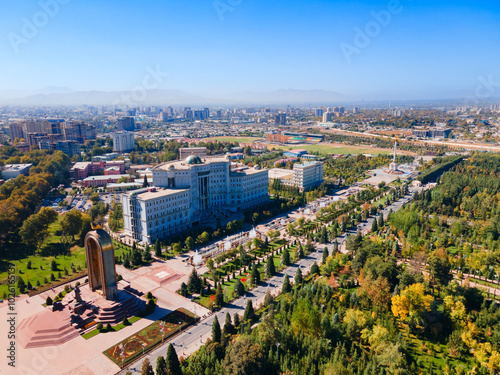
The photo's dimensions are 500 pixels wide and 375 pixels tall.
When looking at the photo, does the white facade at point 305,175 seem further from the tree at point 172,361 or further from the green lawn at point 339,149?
the tree at point 172,361

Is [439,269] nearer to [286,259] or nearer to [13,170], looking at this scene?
[286,259]

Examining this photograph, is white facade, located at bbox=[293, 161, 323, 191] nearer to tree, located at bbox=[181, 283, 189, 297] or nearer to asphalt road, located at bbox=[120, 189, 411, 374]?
asphalt road, located at bbox=[120, 189, 411, 374]

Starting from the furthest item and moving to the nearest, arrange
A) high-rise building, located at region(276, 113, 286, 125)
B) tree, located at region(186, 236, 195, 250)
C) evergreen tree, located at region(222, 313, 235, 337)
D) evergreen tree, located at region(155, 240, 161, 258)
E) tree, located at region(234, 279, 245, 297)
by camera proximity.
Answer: high-rise building, located at region(276, 113, 286, 125) → tree, located at region(186, 236, 195, 250) → evergreen tree, located at region(155, 240, 161, 258) → tree, located at region(234, 279, 245, 297) → evergreen tree, located at region(222, 313, 235, 337)

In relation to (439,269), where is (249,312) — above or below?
below

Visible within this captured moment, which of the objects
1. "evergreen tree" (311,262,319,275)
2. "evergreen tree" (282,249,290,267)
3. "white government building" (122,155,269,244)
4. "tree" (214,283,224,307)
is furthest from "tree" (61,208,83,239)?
"evergreen tree" (311,262,319,275)

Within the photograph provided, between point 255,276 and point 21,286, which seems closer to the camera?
point 21,286

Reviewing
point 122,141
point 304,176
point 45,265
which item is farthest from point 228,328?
point 122,141

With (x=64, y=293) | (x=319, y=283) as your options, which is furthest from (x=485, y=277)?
(x=64, y=293)
